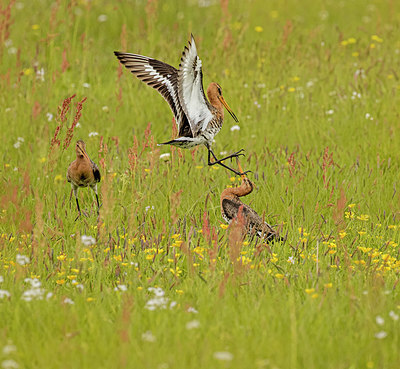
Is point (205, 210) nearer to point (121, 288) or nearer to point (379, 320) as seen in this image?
point (121, 288)

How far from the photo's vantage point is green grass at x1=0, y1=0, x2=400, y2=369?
3.53m

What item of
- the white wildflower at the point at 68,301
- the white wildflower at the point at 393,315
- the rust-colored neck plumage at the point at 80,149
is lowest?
the white wildflower at the point at 68,301

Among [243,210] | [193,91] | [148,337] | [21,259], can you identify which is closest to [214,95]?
[193,91]

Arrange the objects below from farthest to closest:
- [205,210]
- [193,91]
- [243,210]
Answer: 1. [193,91]
2. [243,210]
3. [205,210]

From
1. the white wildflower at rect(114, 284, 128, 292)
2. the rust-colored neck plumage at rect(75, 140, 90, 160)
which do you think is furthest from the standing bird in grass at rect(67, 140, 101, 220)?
the white wildflower at rect(114, 284, 128, 292)

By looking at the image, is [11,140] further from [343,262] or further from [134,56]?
[343,262]

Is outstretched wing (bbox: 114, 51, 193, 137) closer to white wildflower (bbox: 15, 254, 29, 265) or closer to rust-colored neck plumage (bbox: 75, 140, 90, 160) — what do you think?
rust-colored neck plumage (bbox: 75, 140, 90, 160)

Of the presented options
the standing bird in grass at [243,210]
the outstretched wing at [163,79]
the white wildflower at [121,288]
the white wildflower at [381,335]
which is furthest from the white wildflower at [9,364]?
the outstretched wing at [163,79]

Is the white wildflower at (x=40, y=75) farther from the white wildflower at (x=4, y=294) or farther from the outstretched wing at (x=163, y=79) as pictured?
the white wildflower at (x=4, y=294)

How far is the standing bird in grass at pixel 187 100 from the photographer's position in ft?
17.7

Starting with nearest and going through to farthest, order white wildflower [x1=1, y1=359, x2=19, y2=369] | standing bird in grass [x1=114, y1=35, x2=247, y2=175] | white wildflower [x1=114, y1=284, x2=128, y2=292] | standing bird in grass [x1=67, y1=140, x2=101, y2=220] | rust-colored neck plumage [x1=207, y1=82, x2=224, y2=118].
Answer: white wildflower [x1=1, y1=359, x2=19, y2=369]
white wildflower [x1=114, y1=284, x2=128, y2=292]
standing bird in grass [x1=114, y1=35, x2=247, y2=175]
standing bird in grass [x1=67, y1=140, x2=101, y2=220]
rust-colored neck plumage [x1=207, y1=82, x2=224, y2=118]

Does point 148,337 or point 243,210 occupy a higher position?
point 243,210

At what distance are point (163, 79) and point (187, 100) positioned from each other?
493mm

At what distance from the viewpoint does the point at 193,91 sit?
5.45m
